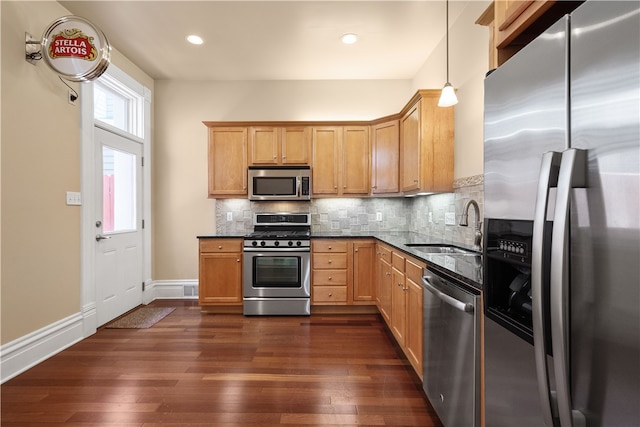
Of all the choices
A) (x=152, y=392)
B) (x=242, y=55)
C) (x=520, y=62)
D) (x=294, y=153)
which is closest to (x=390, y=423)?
(x=152, y=392)

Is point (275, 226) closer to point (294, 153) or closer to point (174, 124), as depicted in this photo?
point (294, 153)

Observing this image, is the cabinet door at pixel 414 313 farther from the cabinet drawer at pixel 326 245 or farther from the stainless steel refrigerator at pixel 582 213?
the cabinet drawer at pixel 326 245

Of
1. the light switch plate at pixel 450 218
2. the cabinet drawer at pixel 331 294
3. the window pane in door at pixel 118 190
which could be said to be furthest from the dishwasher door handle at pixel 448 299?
the window pane in door at pixel 118 190

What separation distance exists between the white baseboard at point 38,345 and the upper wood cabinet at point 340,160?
2844 mm

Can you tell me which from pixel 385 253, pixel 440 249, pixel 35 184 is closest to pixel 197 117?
pixel 35 184

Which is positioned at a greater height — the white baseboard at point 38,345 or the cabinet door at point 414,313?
the cabinet door at point 414,313

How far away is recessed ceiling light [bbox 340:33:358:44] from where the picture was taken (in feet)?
10.9

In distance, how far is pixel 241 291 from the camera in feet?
12.7

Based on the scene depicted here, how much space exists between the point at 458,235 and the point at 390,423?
1.67m

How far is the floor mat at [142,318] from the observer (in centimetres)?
349

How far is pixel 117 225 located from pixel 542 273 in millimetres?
4186

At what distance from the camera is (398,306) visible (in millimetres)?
2672

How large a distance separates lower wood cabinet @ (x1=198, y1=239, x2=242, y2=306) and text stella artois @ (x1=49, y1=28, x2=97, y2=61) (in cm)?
212

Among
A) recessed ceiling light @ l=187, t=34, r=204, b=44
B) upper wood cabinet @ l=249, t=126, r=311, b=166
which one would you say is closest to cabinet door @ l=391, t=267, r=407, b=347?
upper wood cabinet @ l=249, t=126, r=311, b=166
